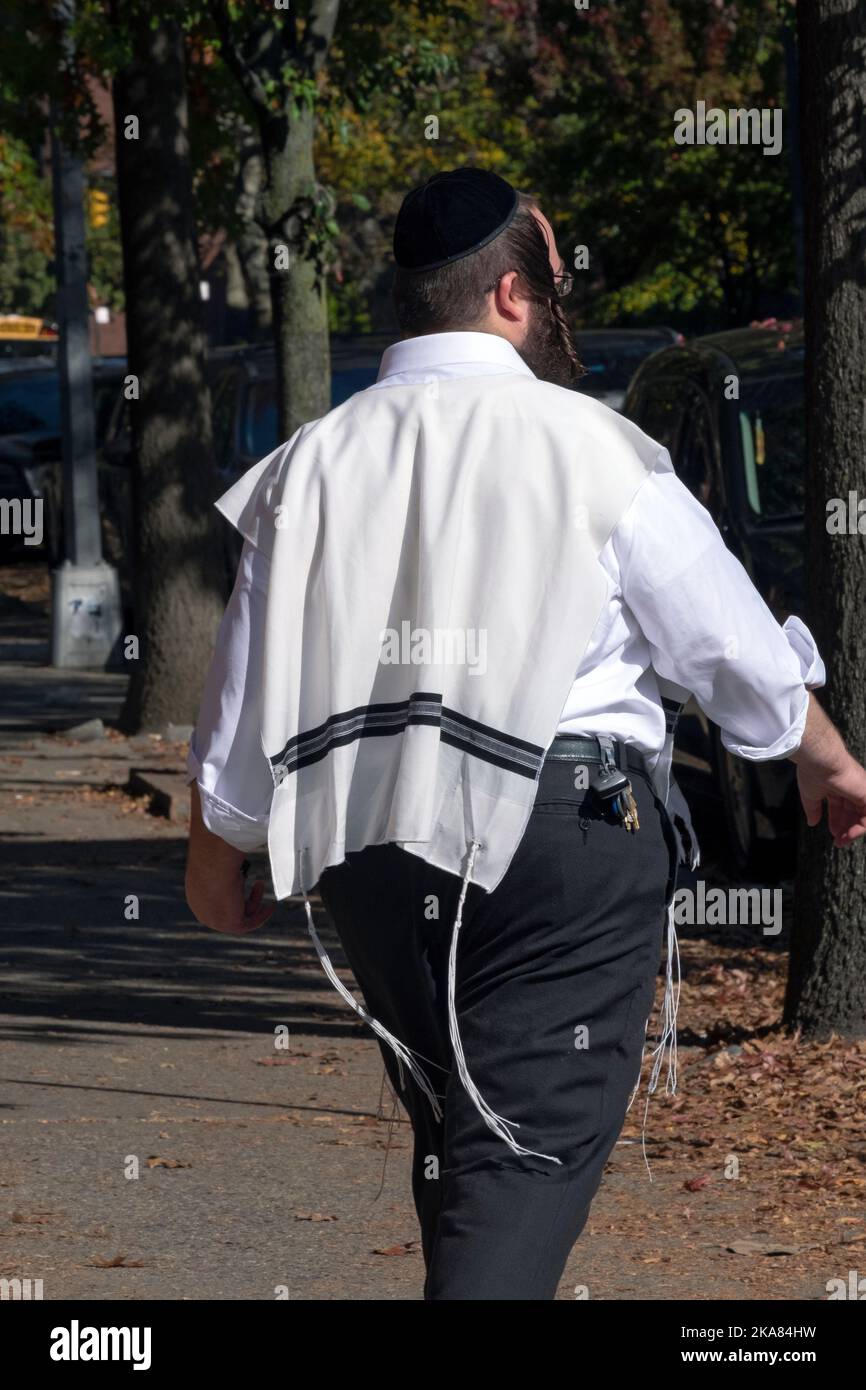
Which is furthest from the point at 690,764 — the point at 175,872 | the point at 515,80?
the point at 515,80

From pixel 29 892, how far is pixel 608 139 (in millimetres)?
20848

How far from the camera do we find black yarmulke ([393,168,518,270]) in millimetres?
2967

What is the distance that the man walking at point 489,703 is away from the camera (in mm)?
2803

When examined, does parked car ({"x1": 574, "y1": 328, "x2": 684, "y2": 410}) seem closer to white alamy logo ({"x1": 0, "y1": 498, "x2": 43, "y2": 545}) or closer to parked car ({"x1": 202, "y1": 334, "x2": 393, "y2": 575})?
parked car ({"x1": 202, "y1": 334, "x2": 393, "y2": 575})

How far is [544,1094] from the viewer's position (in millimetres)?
2895

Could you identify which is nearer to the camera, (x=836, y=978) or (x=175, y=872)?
(x=836, y=978)

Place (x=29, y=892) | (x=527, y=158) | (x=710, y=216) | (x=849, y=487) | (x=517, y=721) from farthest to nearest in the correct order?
(x=527, y=158)
(x=710, y=216)
(x=29, y=892)
(x=849, y=487)
(x=517, y=721)

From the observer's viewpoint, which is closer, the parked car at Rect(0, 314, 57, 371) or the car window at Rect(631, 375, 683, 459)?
the car window at Rect(631, 375, 683, 459)

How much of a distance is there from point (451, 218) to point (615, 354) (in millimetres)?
13950

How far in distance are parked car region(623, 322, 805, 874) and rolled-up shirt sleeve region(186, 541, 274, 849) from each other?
5.10 m

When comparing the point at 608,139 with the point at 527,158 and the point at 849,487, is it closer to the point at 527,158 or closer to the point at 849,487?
the point at 527,158

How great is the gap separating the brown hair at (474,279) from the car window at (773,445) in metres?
5.75

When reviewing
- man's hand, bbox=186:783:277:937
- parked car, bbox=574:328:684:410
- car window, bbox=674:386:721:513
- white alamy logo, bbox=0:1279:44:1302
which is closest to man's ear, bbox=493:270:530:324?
man's hand, bbox=186:783:277:937

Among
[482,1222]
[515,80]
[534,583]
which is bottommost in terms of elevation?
[482,1222]
